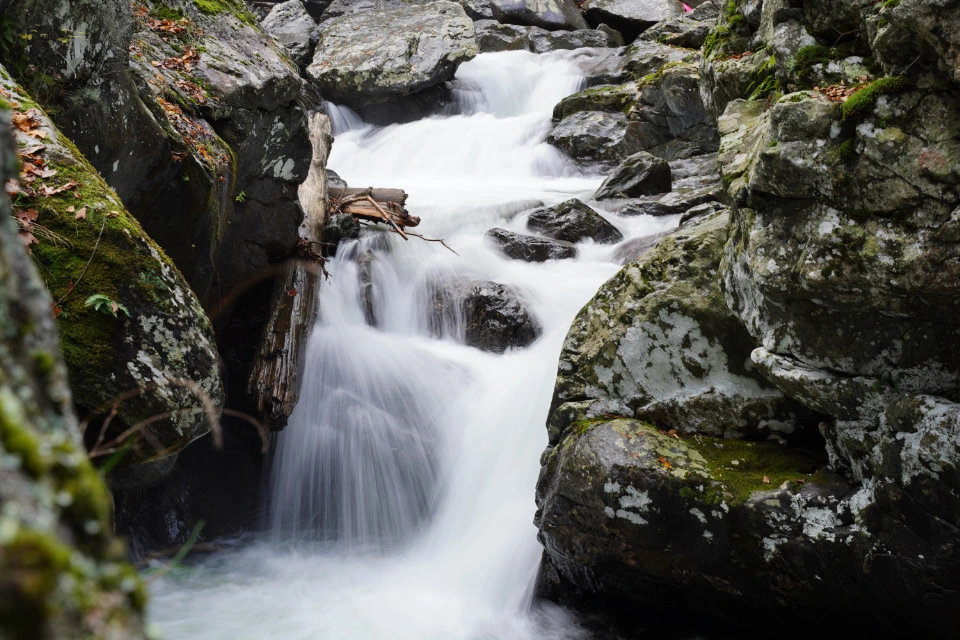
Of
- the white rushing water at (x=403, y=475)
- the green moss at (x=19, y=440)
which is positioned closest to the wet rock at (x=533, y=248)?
the white rushing water at (x=403, y=475)

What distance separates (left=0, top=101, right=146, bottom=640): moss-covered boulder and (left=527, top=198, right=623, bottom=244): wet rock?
361 inches

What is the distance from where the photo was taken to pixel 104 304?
356cm

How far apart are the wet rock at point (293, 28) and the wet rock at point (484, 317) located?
13.0 metres

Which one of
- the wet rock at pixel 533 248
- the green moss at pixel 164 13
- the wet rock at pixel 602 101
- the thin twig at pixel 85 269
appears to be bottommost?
the thin twig at pixel 85 269

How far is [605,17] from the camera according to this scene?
22.2m

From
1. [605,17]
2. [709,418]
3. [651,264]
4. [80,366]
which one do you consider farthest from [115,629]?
[605,17]

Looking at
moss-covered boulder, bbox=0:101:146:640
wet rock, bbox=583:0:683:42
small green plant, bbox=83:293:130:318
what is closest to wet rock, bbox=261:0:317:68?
wet rock, bbox=583:0:683:42

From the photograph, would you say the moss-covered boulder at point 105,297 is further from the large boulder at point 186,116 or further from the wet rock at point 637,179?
the wet rock at point 637,179

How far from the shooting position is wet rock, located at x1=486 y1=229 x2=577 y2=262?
9.26 metres

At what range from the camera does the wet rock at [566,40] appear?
67.3ft

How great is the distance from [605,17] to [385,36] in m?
8.52

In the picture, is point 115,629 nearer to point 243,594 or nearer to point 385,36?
point 243,594

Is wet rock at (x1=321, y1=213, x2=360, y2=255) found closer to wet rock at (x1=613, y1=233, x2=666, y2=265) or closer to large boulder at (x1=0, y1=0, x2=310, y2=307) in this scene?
large boulder at (x1=0, y1=0, x2=310, y2=307)

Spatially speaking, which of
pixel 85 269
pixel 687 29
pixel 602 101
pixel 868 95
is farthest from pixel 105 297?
pixel 687 29
